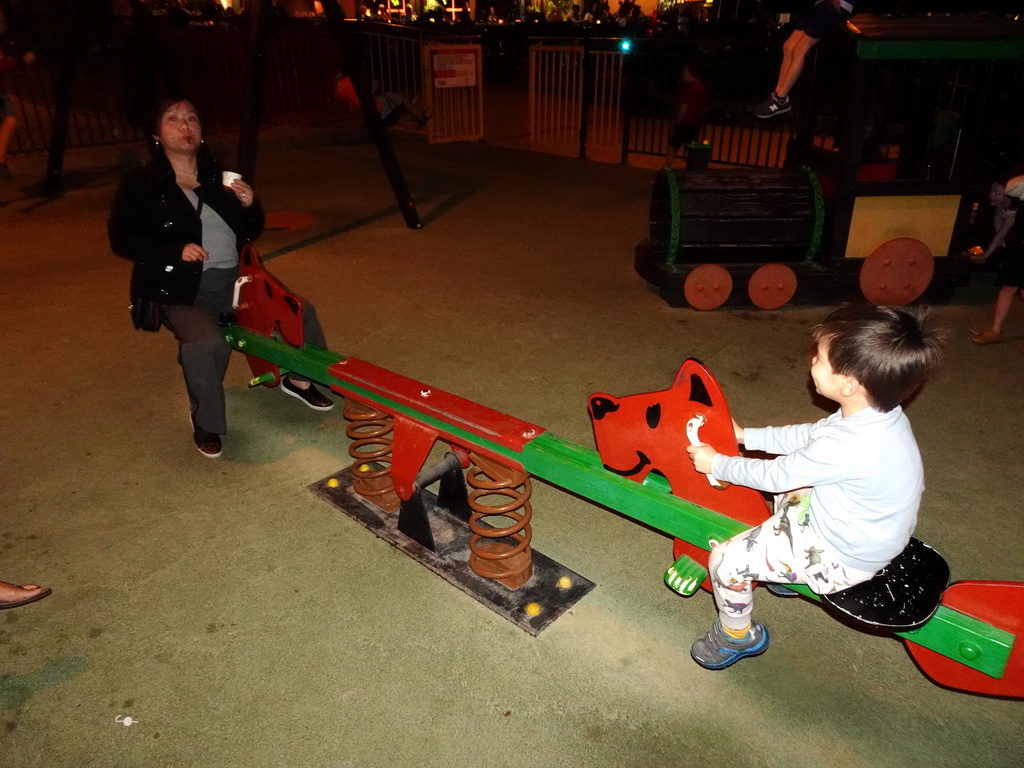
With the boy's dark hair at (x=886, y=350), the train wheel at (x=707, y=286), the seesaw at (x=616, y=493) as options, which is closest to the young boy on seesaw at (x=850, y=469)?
the boy's dark hair at (x=886, y=350)

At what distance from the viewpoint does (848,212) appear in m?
5.44

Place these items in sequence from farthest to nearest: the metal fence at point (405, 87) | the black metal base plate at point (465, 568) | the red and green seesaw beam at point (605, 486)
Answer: the metal fence at point (405, 87) → the black metal base plate at point (465, 568) → the red and green seesaw beam at point (605, 486)

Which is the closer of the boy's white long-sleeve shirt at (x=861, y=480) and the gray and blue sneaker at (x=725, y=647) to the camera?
the boy's white long-sleeve shirt at (x=861, y=480)

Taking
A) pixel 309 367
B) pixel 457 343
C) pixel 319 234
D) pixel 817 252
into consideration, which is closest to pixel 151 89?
pixel 319 234

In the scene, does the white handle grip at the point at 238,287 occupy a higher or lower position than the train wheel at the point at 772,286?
higher

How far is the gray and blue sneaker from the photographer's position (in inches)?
93.4

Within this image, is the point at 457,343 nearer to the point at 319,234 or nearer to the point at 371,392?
the point at 371,392

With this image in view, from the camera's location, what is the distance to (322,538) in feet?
10.3

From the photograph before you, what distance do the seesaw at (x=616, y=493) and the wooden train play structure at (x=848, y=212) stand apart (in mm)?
3229

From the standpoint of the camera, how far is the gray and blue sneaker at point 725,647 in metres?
2.37

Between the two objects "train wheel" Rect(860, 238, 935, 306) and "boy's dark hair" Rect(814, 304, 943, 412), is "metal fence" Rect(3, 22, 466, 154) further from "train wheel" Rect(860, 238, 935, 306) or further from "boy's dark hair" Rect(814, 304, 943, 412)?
"boy's dark hair" Rect(814, 304, 943, 412)

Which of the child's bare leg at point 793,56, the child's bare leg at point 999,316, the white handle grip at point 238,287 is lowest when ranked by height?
the child's bare leg at point 999,316

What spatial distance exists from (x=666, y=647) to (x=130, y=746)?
70.5 inches

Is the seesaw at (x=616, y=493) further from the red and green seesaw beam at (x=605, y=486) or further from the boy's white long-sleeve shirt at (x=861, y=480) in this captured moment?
the boy's white long-sleeve shirt at (x=861, y=480)
